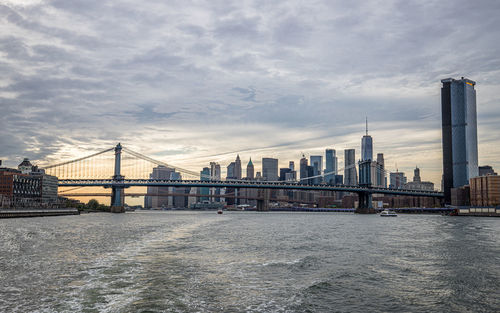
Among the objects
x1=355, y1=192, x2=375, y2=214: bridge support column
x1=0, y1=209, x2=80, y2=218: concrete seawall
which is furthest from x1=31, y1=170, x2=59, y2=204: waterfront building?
x1=355, y1=192, x2=375, y2=214: bridge support column

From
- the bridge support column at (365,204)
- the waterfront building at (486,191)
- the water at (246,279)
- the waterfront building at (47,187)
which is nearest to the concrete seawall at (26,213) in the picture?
the waterfront building at (47,187)

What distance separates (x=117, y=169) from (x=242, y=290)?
128 metres

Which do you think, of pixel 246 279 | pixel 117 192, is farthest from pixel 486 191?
pixel 246 279

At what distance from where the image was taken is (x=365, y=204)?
6176 inches

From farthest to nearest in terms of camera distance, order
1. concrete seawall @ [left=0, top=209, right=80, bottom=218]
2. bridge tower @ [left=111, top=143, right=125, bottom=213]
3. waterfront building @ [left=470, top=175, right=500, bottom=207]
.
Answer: waterfront building @ [left=470, top=175, right=500, bottom=207] → bridge tower @ [left=111, top=143, right=125, bottom=213] → concrete seawall @ [left=0, top=209, right=80, bottom=218]

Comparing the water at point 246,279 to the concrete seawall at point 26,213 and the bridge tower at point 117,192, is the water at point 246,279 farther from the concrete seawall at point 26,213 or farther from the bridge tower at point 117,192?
the bridge tower at point 117,192

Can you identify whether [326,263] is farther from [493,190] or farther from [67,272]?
[493,190]

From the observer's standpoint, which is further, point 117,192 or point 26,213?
point 117,192

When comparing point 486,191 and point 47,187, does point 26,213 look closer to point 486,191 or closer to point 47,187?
point 47,187

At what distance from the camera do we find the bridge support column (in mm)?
152775

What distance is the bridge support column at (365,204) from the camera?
15277cm

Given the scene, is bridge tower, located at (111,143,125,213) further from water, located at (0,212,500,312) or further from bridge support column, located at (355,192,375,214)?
water, located at (0,212,500,312)

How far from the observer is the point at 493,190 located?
164125 millimetres

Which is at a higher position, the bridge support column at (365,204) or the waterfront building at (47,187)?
the waterfront building at (47,187)
